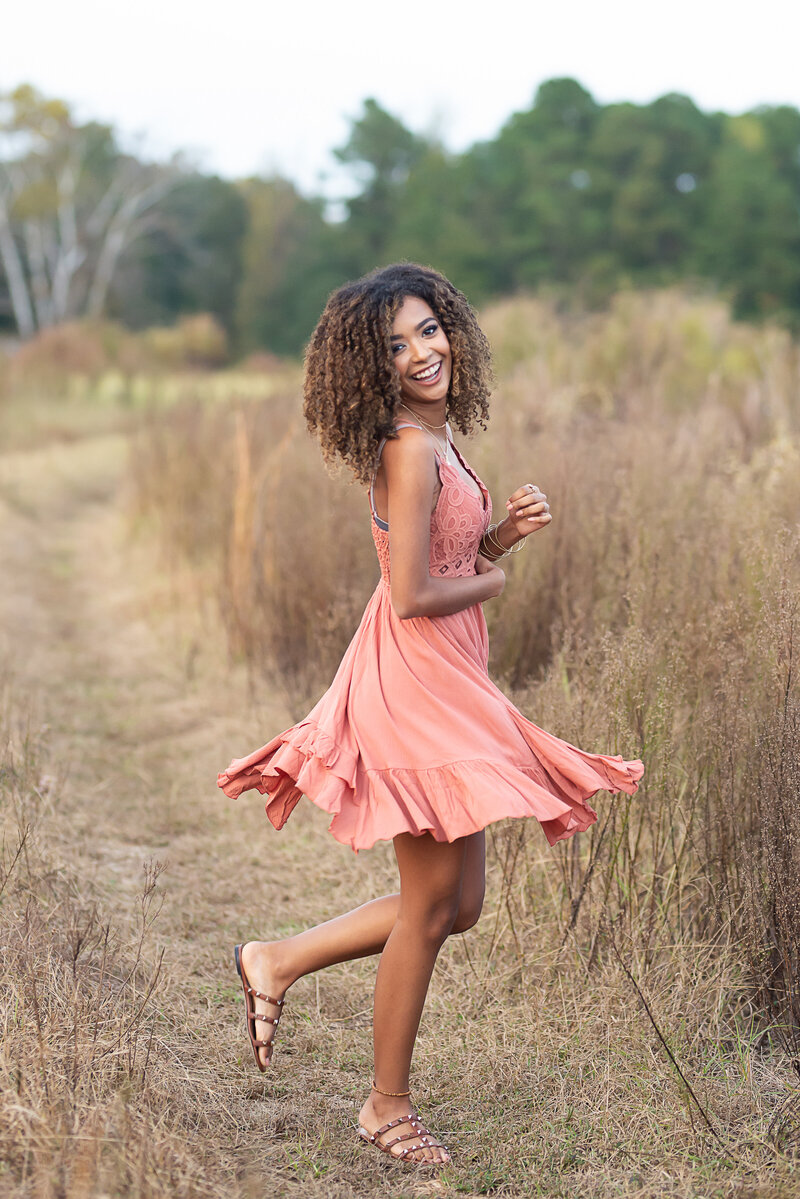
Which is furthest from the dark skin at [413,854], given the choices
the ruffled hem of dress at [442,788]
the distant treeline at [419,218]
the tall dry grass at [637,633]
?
the distant treeline at [419,218]

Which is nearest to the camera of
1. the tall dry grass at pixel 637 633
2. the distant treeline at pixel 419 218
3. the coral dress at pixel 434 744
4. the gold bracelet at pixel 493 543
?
the coral dress at pixel 434 744

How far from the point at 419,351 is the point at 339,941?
113 cm

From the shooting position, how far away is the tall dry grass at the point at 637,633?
248cm

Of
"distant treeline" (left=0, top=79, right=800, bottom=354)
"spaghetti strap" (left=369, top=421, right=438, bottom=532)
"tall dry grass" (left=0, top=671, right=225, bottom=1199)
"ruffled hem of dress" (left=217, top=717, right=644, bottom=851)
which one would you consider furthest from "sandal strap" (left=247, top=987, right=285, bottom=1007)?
"distant treeline" (left=0, top=79, right=800, bottom=354)

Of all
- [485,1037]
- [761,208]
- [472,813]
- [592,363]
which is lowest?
[485,1037]

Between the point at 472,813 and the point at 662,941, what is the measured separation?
108cm

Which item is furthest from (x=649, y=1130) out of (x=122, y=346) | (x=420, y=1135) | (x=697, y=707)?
(x=122, y=346)

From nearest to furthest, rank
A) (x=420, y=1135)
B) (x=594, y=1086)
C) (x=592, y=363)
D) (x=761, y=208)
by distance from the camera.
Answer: (x=420, y=1135) → (x=594, y=1086) → (x=592, y=363) → (x=761, y=208)

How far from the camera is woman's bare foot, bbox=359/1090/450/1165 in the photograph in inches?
80.1

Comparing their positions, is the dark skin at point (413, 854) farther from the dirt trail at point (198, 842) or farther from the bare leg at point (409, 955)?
the dirt trail at point (198, 842)

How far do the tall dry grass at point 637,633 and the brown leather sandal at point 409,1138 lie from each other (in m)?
0.48

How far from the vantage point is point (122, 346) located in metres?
21.5

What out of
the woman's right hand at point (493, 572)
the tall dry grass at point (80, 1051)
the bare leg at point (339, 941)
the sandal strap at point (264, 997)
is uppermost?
the woman's right hand at point (493, 572)

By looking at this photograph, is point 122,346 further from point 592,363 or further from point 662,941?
point 662,941
